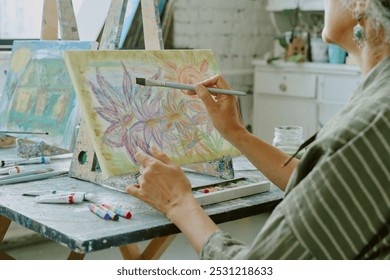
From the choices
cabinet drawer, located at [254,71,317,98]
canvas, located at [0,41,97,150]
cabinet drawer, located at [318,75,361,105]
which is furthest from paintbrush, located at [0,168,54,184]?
cabinet drawer, located at [254,71,317,98]

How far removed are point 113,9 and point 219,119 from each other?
0.50 m

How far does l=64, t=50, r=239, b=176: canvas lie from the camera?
62.6 inches

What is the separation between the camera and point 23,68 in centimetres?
223

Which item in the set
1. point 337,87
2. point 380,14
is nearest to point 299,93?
point 337,87

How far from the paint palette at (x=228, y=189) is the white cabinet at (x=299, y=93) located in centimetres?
206

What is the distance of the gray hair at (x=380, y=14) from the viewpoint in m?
1.19

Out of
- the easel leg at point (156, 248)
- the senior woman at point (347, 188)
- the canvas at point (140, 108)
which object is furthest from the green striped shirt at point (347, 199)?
the easel leg at point (156, 248)

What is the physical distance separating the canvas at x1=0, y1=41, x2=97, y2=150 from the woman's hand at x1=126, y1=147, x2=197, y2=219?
637 mm

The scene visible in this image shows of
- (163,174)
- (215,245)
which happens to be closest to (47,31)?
(163,174)

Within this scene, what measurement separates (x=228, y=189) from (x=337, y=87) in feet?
7.44

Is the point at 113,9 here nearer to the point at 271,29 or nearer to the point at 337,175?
the point at 337,175

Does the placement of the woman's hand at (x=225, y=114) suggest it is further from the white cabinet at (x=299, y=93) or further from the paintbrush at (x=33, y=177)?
the white cabinet at (x=299, y=93)

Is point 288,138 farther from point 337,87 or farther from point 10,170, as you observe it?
point 337,87

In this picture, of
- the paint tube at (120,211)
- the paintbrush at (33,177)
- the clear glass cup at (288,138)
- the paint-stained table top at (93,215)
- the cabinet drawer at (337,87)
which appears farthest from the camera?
the cabinet drawer at (337,87)
